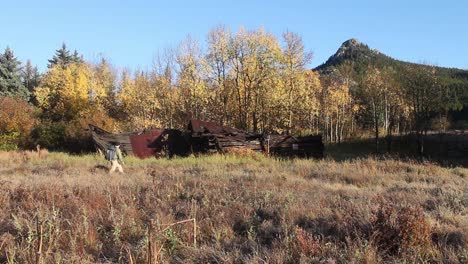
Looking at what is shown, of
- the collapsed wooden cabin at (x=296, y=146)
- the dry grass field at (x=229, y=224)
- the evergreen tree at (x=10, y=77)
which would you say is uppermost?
the evergreen tree at (x=10, y=77)

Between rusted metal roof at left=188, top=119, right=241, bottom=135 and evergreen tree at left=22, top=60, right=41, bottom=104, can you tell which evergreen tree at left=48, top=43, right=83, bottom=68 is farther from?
rusted metal roof at left=188, top=119, right=241, bottom=135

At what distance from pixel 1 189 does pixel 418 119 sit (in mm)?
34546

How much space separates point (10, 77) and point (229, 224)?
52.6 m

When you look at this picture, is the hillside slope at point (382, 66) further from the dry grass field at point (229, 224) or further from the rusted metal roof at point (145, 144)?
the dry grass field at point (229, 224)

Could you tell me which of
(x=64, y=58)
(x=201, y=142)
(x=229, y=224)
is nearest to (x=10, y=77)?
(x=64, y=58)

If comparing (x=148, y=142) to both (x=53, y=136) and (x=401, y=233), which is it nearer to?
(x=53, y=136)

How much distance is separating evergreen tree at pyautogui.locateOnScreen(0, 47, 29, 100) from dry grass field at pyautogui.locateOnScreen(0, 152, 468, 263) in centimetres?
4414

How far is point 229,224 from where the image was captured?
7117 millimetres

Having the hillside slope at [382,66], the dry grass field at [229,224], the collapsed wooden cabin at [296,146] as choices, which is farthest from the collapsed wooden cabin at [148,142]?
the hillside slope at [382,66]

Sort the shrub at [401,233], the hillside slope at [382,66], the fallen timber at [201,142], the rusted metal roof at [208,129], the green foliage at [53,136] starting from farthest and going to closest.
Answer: the hillside slope at [382,66] → the green foliage at [53,136] → the rusted metal roof at [208,129] → the fallen timber at [201,142] → the shrub at [401,233]

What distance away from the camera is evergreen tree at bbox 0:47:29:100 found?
49.8 metres

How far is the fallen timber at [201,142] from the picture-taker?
2506cm

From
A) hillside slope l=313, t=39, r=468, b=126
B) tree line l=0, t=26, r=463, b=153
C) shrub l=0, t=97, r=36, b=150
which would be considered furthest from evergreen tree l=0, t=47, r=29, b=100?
hillside slope l=313, t=39, r=468, b=126

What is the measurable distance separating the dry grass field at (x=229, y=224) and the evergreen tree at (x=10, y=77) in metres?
44.1
